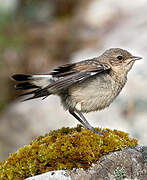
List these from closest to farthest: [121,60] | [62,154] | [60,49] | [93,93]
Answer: [62,154] → [93,93] → [121,60] → [60,49]


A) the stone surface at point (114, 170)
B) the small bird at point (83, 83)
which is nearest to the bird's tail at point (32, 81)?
the small bird at point (83, 83)

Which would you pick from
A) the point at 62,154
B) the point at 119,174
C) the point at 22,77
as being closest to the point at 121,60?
the point at 22,77

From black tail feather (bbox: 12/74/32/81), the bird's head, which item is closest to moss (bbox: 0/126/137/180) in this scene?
black tail feather (bbox: 12/74/32/81)

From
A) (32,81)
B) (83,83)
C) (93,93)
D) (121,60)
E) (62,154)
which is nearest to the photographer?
(62,154)

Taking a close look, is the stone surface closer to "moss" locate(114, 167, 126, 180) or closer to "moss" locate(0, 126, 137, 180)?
"moss" locate(114, 167, 126, 180)

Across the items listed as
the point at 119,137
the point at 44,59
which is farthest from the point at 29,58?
the point at 119,137

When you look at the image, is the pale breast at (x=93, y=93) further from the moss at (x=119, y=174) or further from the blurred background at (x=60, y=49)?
the blurred background at (x=60, y=49)

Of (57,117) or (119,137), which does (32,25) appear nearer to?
(57,117)

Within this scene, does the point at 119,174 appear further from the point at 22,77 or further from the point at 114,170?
the point at 22,77
